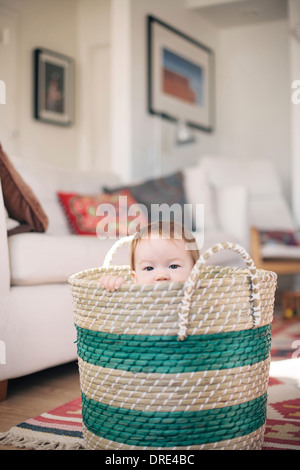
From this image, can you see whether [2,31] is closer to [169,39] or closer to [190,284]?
[169,39]

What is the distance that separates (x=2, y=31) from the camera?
163 inches

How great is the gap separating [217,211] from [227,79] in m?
2.46

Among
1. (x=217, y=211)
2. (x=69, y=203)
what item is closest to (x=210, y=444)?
(x=69, y=203)

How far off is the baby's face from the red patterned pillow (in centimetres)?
113

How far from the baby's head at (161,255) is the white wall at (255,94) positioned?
13.0 ft

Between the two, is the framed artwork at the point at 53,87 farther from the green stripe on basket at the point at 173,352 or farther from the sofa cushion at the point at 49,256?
the green stripe on basket at the point at 173,352

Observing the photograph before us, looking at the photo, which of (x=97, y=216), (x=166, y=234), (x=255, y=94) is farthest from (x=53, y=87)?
(x=166, y=234)

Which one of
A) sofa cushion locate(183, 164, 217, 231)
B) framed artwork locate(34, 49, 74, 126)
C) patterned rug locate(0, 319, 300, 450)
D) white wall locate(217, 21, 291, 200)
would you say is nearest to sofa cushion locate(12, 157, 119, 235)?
sofa cushion locate(183, 164, 217, 231)

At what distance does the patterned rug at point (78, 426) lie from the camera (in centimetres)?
106

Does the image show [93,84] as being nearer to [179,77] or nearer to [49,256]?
[179,77]

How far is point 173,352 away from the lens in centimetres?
86

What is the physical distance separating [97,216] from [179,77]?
98.7 inches

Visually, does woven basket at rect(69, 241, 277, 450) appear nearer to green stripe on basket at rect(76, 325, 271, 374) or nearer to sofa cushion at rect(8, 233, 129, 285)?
green stripe on basket at rect(76, 325, 271, 374)

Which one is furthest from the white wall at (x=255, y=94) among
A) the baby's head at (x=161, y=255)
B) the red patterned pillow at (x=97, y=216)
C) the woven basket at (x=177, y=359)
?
the woven basket at (x=177, y=359)
